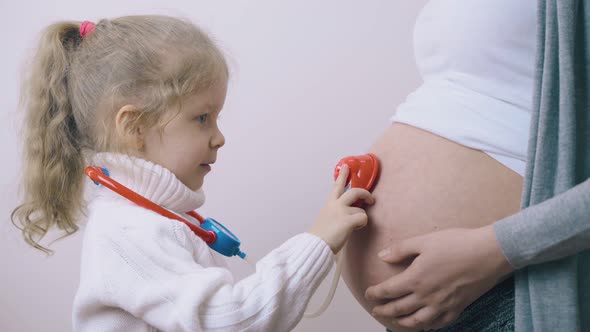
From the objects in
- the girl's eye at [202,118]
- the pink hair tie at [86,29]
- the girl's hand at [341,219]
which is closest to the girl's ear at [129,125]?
the girl's eye at [202,118]

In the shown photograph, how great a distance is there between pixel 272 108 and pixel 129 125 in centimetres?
59

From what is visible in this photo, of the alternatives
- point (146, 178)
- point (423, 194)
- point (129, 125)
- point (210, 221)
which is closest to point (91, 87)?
point (129, 125)

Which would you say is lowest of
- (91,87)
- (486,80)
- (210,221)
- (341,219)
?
(210,221)

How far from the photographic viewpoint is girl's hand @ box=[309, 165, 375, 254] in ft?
3.07

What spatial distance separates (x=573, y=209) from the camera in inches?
27.0

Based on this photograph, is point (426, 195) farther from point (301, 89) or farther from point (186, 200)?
point (301, 89)

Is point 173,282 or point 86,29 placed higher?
point 86,29

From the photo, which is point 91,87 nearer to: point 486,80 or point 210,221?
point 210,221

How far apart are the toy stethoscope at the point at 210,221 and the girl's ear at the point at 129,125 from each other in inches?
2.9

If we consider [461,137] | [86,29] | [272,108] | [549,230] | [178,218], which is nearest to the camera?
[549,230]

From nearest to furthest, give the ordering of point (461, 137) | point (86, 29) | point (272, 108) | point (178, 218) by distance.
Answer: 1. point (461, 137)
2. point (178, 218)
3. point (86, 29)
4. point (272, 108)

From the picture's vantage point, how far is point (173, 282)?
3.03 feet

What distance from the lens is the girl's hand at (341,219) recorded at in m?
0.93

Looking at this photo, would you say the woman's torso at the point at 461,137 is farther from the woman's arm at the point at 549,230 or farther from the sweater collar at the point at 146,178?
the sweater collar at the point at 146,178
